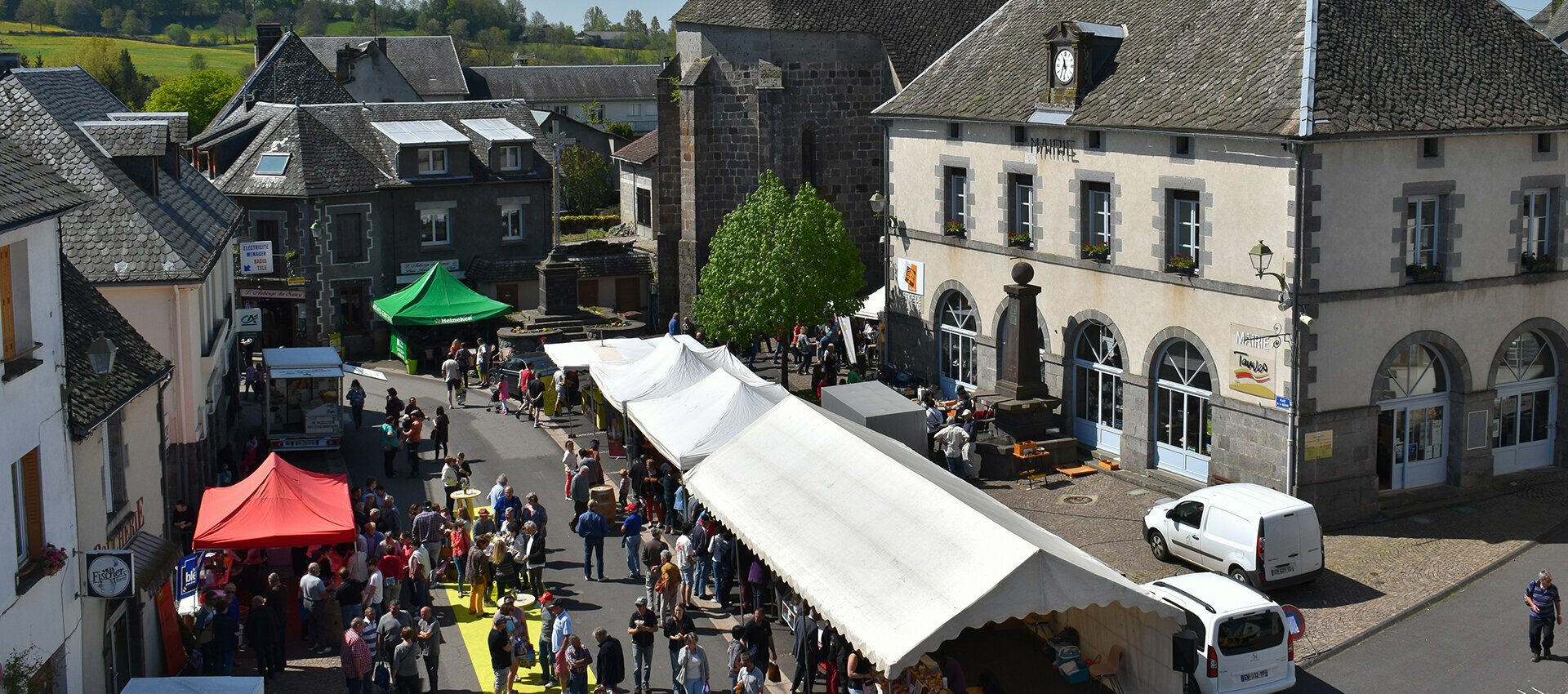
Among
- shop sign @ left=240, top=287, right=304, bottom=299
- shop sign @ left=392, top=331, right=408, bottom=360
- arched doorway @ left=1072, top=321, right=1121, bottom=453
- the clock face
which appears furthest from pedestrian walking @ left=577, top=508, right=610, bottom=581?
shop sign @ left=240, top=287, right=304, bottom=299

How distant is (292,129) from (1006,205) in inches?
915

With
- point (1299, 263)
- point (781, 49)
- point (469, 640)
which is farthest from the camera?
point (781, 49)

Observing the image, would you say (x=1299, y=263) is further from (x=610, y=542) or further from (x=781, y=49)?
(x=781, y=49)

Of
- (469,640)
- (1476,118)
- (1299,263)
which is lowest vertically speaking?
(469,640)

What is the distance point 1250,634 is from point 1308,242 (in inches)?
331

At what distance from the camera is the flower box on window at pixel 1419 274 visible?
23859 millimetres

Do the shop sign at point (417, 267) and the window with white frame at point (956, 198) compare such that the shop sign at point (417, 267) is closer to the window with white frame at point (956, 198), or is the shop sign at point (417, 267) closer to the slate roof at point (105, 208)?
the slate roof at point (105, 208)

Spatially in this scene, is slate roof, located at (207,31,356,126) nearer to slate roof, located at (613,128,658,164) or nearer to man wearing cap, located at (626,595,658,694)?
slate roof, located at (613,128,658,164)

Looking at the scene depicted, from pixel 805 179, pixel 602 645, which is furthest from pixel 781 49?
pixel 602 645

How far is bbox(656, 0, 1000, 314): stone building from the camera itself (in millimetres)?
41031

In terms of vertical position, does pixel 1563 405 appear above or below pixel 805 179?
below

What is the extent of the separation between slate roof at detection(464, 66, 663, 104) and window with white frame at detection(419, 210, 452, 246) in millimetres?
44032

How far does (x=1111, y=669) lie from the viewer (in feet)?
52.9

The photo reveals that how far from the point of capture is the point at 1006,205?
29.9 metres
